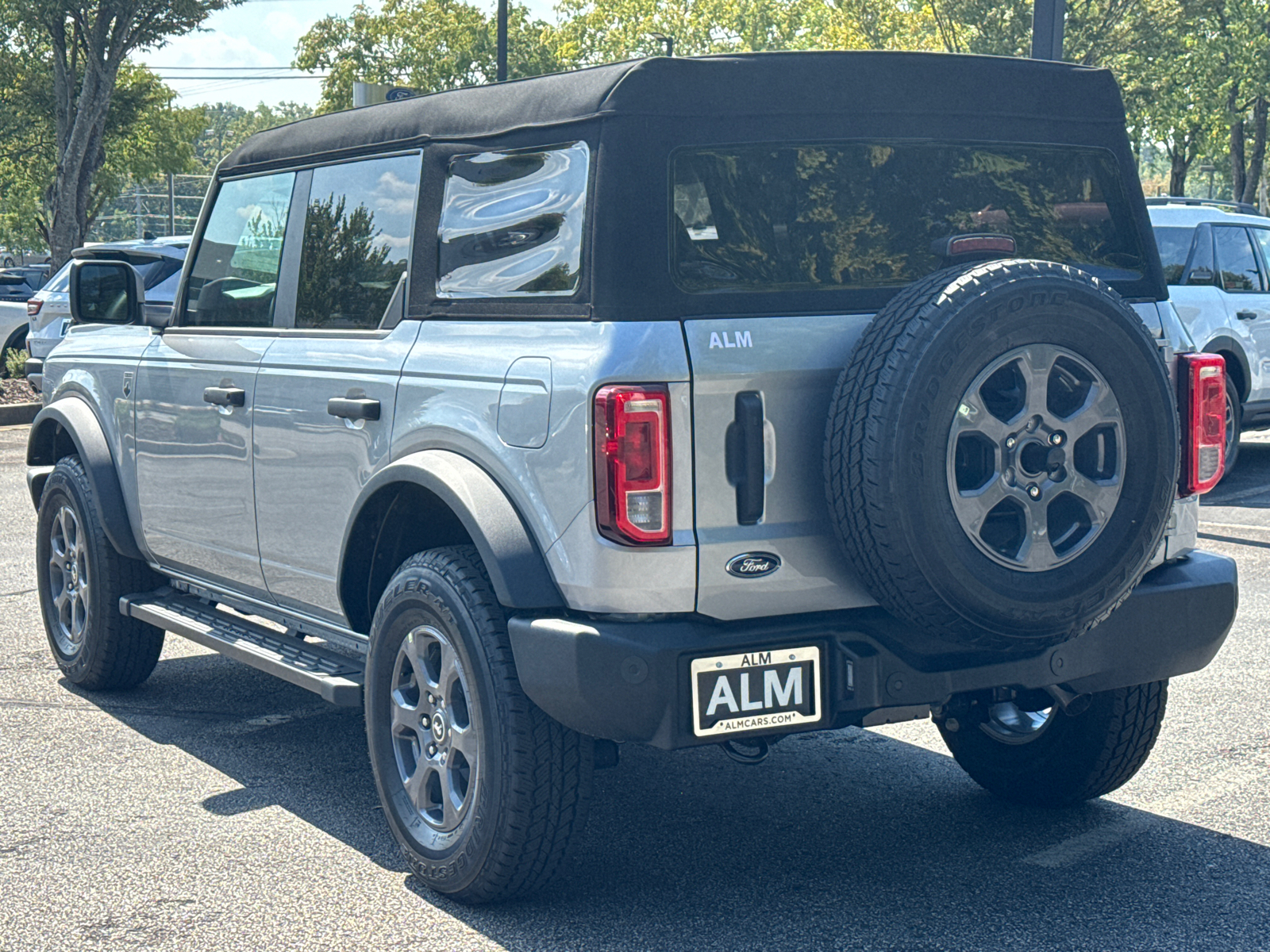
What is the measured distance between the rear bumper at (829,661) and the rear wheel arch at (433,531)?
11 cm

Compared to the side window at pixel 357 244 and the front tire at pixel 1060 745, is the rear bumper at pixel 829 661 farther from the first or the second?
the side window at pixel 357 244

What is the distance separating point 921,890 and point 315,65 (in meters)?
52.0

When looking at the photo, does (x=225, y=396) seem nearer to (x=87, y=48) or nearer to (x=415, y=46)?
(x=87, y=48)

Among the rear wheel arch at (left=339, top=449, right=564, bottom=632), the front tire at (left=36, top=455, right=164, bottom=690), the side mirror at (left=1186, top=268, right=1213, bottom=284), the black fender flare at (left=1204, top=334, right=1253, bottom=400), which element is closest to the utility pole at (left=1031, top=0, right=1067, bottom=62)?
the side mirror at (left=1186, top=268, right=1213, bottom=284)

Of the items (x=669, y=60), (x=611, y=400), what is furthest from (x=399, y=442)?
(x=669, y=60)

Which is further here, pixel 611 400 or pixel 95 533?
pixel 95 533

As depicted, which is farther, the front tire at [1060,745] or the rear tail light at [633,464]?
the front tire at [1060,745]

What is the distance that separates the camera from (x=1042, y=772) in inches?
175

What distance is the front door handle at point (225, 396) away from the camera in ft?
15.7

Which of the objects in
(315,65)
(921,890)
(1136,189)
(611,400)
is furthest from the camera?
(315,65)

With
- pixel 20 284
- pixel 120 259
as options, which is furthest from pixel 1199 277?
pixel 20 284

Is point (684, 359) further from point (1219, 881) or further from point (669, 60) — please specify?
point (1219, 881)

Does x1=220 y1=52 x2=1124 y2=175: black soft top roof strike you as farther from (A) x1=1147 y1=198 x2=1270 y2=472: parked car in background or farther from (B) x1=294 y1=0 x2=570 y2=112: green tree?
(B) x1=294 y1=0 x2=570 y2=112: green tree

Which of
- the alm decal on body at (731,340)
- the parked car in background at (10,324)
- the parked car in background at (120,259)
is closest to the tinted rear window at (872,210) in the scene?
the alm decal on body at (731,340)
